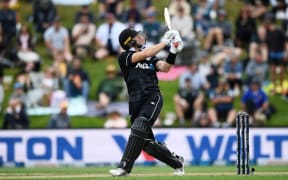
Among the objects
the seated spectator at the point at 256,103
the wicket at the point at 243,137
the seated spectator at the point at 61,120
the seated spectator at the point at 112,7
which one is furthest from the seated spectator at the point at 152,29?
the wicket at the point at 243,137

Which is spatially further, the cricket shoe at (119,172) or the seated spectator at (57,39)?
the seated spectator at (57,39)

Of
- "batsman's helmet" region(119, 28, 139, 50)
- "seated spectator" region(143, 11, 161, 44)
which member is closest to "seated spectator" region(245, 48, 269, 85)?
"seated spectator" region(143, 11, 161, 44)

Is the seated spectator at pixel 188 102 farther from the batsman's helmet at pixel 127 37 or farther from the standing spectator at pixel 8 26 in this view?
the batsman's helmet at pixel 127 37

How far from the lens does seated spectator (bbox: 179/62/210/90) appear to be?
73.3 ft

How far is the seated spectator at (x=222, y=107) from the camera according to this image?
21641 mm

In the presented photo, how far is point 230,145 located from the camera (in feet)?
62.9

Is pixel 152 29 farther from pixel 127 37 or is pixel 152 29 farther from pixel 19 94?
pixel 127 37

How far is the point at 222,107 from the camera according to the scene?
21.8 metres

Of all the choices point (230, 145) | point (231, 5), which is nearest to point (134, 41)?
point (230, 145)

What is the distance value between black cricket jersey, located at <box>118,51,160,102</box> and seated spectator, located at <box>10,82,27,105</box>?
32.1 ft

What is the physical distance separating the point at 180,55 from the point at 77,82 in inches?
112

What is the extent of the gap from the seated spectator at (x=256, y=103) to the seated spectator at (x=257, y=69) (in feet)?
2.91

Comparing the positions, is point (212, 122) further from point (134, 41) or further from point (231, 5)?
point (134, 41)

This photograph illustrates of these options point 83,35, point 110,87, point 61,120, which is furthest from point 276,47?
point 61,120
